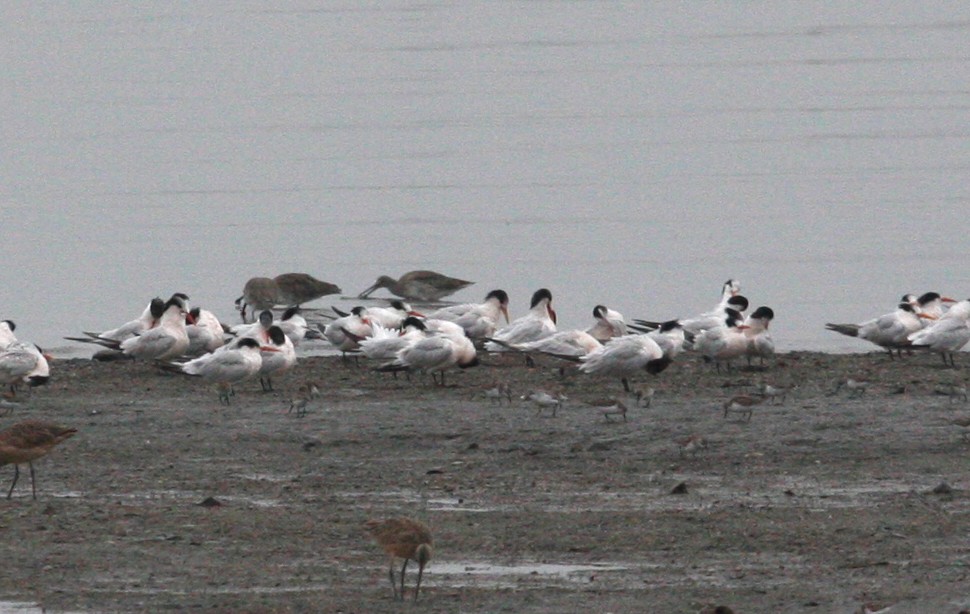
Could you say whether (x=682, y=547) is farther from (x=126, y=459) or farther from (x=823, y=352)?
(x=823, y=352)

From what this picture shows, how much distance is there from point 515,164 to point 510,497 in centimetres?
1831

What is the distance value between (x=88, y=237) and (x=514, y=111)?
38.2 feet

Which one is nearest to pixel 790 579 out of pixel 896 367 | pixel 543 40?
pixel 896 367

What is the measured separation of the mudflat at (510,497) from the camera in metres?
7.15

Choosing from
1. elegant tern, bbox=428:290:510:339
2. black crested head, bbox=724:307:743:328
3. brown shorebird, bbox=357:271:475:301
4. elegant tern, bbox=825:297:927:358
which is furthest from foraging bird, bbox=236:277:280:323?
elegant tern, bbox=825:297:927:358

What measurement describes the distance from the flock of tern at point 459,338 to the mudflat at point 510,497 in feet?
0.77

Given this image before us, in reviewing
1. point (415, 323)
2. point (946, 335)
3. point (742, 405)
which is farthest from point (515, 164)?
point (742, 405)

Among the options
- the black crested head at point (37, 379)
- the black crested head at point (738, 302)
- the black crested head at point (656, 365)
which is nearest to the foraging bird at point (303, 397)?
the black crested head at point (37, 379)

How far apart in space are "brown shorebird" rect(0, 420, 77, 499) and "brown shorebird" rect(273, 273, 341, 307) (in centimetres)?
940

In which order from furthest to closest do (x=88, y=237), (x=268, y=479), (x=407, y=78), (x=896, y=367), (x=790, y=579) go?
1. (x=407, y=78)
2. (x=88, y=237)
3. (x=896, y=367)
4. (x=268, y=479)
5. (x=790, y=579)

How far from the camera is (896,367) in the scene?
1405 centimetres

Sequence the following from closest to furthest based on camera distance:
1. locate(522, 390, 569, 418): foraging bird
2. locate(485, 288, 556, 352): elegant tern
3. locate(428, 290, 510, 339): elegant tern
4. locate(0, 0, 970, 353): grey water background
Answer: locate(522, 390, 569, 418): foraging bird
locate(485, 288, 556, 352): elegant tern
locate(428, 290, 510, 339): elegant tern
locate(0, 0, 970, 353): grey water background

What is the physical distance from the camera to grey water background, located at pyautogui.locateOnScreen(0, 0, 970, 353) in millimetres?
19656

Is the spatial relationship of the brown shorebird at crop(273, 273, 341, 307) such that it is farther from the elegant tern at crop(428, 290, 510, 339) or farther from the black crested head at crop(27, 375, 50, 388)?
the black crested head at crop(27, 375, 50, 388)
